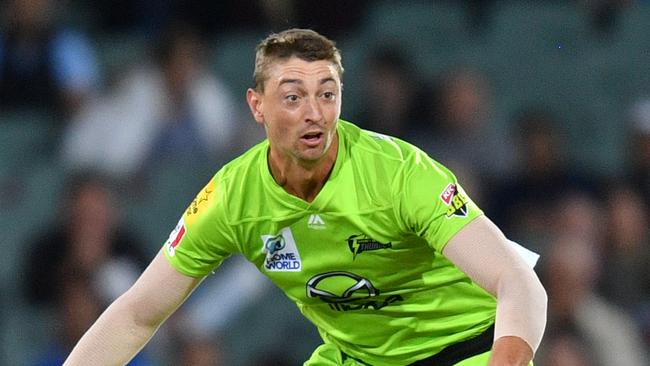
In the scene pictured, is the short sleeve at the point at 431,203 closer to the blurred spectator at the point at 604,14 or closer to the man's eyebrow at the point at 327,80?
the man's eyebrow at the point at 327,80

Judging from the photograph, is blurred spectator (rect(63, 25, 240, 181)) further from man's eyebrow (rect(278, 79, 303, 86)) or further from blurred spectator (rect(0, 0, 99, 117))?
man's eyebrow (rect(278, 79, 303, 86))

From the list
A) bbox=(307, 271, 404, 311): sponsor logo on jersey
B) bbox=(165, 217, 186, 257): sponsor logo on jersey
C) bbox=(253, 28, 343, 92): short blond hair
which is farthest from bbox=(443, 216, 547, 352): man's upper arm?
bbox=(165, 217, 186, 257): sponsor logo on jersey

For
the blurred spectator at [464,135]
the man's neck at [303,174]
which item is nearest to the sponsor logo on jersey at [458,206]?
the man's neck at [303,174]

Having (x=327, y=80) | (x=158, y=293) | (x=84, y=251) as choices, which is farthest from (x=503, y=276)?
Answer: (x=84, y=251)

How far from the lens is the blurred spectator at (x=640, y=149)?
788 centimetres

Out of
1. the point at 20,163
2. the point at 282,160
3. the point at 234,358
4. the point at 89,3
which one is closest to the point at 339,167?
the point at 282,160

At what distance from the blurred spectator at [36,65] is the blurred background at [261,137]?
0.01 meters

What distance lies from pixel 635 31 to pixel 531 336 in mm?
5394

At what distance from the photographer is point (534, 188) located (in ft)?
25.0

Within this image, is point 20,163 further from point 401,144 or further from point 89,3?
point 401,144

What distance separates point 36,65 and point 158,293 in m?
4.10

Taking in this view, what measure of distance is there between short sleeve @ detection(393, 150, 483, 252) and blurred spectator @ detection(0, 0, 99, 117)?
451 cm

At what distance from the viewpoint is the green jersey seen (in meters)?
3.94

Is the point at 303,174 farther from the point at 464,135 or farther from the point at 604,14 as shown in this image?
the point at 604,14
